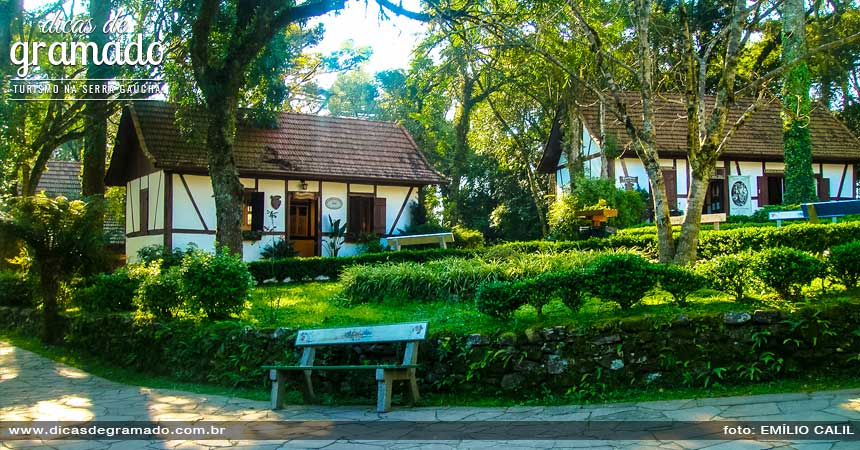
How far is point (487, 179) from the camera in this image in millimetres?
34281

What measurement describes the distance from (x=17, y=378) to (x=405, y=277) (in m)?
5.59

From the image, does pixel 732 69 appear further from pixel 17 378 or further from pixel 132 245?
pixel 132 245

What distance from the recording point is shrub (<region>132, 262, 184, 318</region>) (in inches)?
377

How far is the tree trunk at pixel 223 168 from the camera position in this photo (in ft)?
45.5

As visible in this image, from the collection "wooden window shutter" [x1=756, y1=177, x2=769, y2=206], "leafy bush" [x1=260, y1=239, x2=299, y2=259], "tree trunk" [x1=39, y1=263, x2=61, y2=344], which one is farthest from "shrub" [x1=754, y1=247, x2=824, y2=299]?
"wooden window shutter" [x1=756, y1=177, x2=769, y2=206]

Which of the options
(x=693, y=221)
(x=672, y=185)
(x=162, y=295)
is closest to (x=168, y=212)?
(x=162, y=295)

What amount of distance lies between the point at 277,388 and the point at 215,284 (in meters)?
2.58

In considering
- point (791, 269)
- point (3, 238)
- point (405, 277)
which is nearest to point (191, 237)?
point (3, 238)

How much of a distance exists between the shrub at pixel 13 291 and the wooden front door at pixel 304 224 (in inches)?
339

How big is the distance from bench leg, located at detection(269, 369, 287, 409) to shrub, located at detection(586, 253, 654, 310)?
334cm

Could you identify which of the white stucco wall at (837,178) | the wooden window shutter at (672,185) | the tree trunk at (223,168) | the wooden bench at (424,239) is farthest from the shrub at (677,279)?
the white stucco wall at (837,178)

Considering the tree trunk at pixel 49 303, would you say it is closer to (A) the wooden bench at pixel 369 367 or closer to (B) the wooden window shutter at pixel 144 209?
(A) the wooden bench at pixel 369 367

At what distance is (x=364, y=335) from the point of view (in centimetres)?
702

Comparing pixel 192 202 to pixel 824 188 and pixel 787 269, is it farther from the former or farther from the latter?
pixel 824 188
